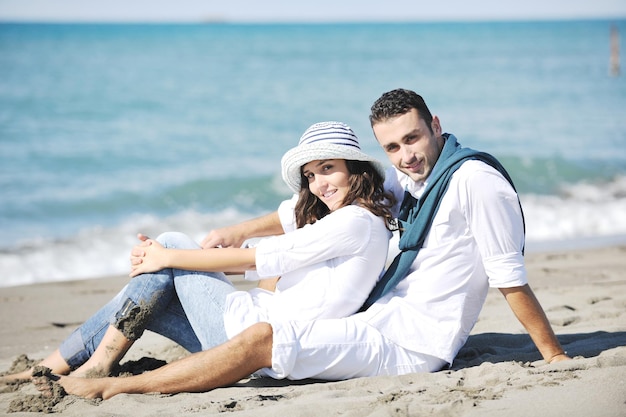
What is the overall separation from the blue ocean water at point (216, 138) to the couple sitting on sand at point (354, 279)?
425 cm

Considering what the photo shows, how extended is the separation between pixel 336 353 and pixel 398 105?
121cm

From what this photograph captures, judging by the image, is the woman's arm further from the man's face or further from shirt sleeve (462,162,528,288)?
shirt sleeve (462,162,528,288)

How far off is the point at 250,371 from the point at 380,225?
92 centimetres

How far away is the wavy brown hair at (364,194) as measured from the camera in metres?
3.64

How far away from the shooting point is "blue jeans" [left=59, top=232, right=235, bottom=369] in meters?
3.68

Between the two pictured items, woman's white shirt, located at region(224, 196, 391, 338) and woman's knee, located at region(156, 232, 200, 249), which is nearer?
woman's white shirt, located at region(224, 196, 391, 338)

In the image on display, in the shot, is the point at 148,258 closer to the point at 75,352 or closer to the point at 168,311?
the point at 168,311

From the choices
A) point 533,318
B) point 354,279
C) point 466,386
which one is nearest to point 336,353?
point 354,279

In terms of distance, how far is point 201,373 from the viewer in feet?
11.4

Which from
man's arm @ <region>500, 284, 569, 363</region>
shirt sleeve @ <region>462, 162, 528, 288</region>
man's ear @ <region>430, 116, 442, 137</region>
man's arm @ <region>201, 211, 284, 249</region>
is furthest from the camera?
man's arm @ <region>201, 211, 284, 249</region>

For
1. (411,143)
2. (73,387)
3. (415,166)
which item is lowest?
(73,387)

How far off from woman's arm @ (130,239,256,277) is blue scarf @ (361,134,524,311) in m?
0.65

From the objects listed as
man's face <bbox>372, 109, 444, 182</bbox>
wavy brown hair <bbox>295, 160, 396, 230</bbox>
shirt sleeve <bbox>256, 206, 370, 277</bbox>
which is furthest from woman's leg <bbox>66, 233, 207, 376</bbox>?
man's face <bbox>372, 109, 444, 182</bbox>

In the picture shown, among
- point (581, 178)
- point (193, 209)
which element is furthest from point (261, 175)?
point (581, 178)
